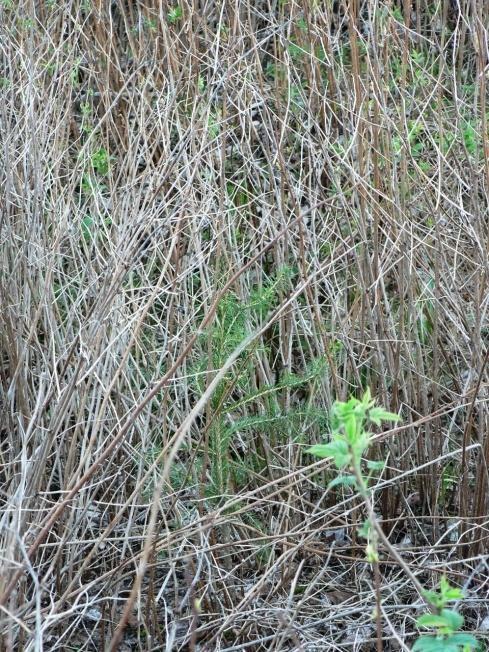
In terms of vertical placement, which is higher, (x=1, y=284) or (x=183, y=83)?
(x=183, y=83)

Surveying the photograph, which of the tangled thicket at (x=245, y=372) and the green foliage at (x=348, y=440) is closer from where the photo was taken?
the green foliage at (x=348, y=440)

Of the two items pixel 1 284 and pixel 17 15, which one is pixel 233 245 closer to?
pixel 1 284

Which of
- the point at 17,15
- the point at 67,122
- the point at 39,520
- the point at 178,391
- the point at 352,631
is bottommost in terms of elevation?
the point at 352,631

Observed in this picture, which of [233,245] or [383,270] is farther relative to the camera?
[233,245]

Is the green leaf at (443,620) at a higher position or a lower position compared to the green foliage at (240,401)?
higher

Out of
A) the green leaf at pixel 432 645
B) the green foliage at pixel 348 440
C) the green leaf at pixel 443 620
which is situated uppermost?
the green foliage at pixel 348 440

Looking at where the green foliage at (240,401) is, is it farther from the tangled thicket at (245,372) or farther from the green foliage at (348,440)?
the green foliage at (348,440)

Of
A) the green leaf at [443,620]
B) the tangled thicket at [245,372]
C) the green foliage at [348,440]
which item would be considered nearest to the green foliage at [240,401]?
the tangled thicket at [245,372]

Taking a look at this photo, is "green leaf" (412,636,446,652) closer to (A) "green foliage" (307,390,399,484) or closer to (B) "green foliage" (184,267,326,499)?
(A) "green foliage" (307,390,399,484)

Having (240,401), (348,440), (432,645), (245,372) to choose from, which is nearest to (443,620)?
(432,645)

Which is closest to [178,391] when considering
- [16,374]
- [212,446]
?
[212,446]

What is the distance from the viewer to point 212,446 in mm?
2607

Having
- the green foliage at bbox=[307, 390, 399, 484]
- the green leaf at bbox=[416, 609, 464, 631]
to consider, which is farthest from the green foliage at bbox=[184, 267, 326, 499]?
the green leaf at bbox=[416, 609, 464, 631]

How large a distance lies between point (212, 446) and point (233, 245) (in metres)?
0.75
